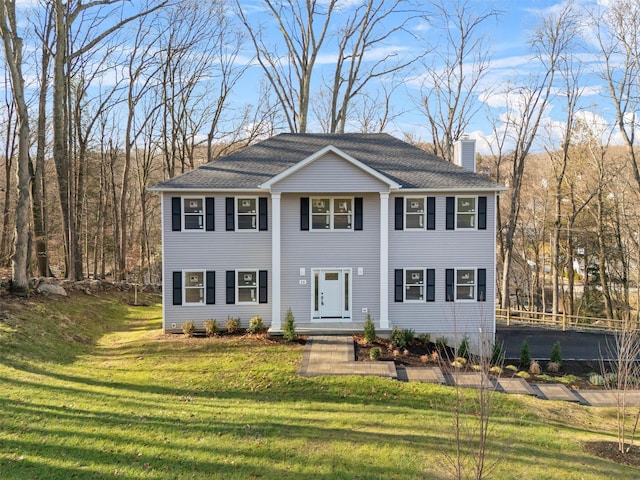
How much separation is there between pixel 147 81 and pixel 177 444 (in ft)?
87.6

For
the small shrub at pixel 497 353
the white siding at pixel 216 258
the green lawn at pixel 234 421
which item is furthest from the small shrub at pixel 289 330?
the small shrub at pixel 497 353

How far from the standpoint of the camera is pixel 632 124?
22.9 m

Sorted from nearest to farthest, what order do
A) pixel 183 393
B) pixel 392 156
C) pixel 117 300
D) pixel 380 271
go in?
pixel 183 393
pixel 380 271
pixel 392 156
pixel 117 300

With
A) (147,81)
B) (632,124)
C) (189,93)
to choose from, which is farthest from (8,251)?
(632,124)

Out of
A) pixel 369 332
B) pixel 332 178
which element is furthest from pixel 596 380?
pixel 332 178

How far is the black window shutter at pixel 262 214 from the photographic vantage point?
51.4ft

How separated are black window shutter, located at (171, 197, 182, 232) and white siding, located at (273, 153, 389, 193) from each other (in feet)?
13.1

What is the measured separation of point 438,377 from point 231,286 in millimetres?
7838

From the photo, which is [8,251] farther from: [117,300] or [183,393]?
[183,393]

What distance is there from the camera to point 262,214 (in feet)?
51.5

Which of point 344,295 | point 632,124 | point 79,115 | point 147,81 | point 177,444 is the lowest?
point 177,444

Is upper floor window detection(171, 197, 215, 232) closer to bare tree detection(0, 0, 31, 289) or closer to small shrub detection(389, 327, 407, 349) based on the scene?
bare tree detection(0, 0, 31, 289)

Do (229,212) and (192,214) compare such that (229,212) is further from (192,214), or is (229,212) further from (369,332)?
(369,332)

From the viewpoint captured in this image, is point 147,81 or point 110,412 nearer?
point 110,412
